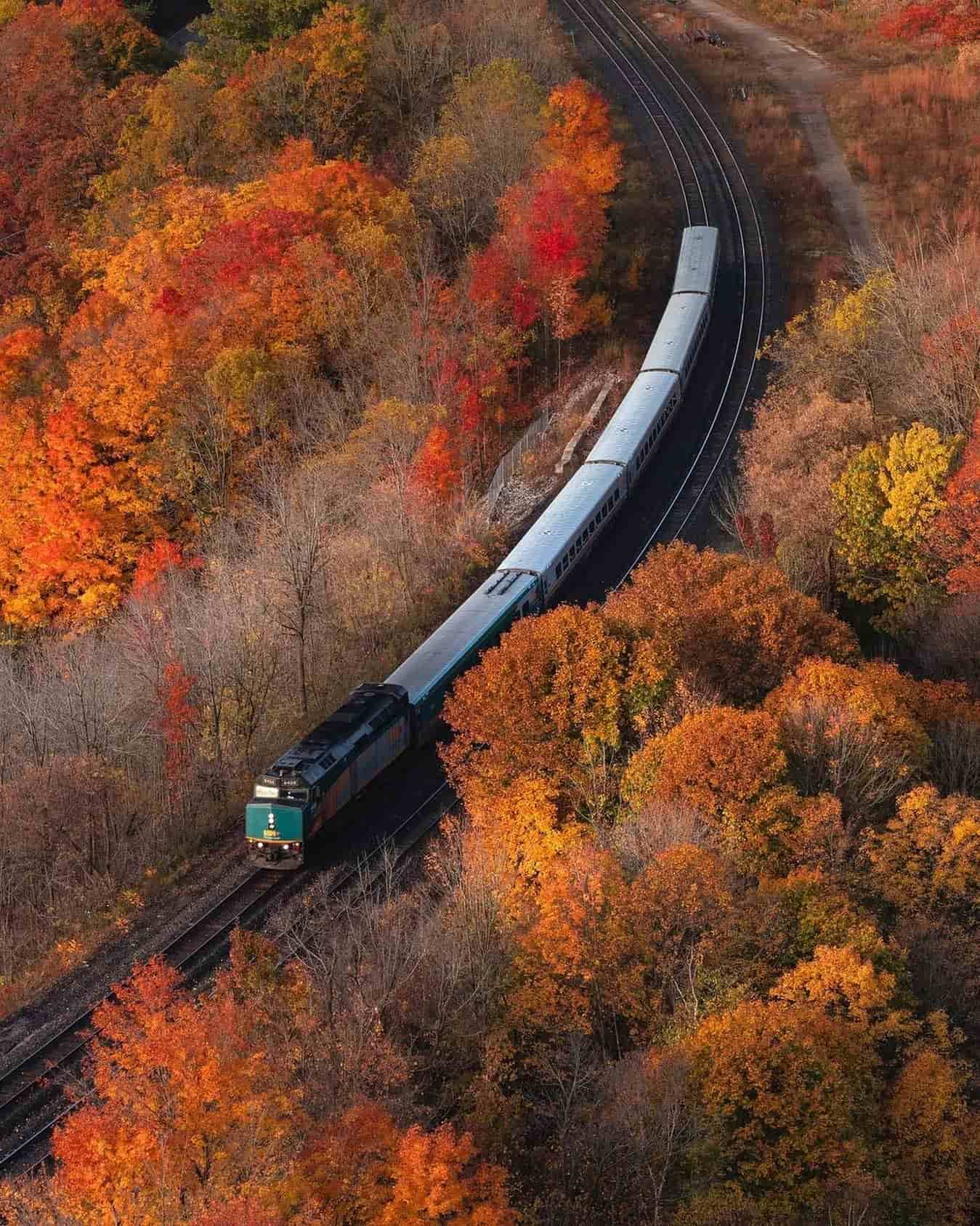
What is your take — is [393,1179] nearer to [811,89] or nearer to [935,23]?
[811,89]

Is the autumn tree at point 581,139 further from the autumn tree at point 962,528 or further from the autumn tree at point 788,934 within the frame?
the autumn tree at point 788,934

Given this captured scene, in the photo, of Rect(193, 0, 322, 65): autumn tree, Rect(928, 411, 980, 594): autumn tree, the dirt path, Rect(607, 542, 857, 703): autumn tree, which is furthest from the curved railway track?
Rect(193, 0, 322, 65): autumn tree

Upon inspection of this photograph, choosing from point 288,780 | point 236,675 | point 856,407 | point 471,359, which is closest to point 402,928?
point 288,780

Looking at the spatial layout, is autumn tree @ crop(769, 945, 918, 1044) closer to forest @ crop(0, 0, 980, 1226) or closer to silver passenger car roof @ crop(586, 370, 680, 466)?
forest @ crop(0, 0, 980, 1226)

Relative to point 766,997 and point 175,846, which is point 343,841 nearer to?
point 175,846

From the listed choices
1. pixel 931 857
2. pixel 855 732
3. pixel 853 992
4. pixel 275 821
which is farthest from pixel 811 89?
pixel 853 992

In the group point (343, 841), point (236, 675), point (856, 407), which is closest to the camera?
point (343, 841)

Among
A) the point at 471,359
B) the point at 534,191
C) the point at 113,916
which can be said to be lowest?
the point at 113,916
